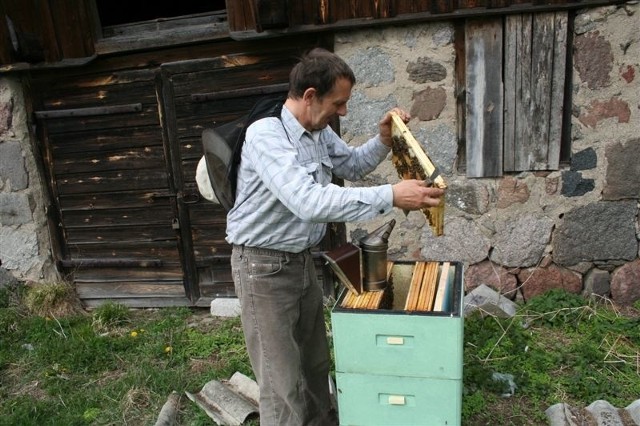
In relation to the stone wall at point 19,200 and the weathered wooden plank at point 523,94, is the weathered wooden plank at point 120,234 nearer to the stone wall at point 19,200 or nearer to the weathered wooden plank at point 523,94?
the stone wall at point 19,200

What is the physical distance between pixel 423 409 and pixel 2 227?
4451mm

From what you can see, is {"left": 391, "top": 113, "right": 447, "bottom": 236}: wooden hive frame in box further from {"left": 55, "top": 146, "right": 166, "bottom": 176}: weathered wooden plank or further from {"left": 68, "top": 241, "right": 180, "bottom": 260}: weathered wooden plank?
{"left": 68, "top": 241, "right": 180, "bottom": 260}: weathered wooden plank

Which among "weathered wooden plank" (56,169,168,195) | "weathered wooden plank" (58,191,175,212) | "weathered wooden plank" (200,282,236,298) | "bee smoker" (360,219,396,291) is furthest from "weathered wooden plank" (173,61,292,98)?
"bee smoker" (360,219,396,291)

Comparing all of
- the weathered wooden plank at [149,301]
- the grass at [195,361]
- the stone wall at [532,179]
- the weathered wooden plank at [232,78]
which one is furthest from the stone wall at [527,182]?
the weathered wooden plank at [149,301]

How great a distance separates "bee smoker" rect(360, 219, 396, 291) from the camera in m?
2.39

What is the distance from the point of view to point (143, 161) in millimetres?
4773

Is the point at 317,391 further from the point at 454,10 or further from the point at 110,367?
the point at 454,10

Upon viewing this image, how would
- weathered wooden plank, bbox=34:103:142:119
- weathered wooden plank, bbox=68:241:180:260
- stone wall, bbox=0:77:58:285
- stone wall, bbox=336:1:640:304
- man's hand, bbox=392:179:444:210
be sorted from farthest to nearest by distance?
1. weathered wooden plank, bbox=68:241:180:260
2. stone wall, bbox=0:77:58:285
3. weathered wooden plank, bbox=34:103:142:119
4. stone wall, bbox=336:1:640:304
5. man's hand, bbox=392:179:444:210

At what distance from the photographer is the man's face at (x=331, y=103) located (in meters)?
2.29

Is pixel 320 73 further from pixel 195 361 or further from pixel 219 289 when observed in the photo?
pixel 219 289

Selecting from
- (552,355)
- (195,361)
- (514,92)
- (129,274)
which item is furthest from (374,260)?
(129,274)

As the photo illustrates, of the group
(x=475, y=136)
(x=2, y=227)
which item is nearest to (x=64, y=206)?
(x=2, y=227)

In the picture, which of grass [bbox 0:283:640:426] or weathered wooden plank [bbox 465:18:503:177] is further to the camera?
weathered wooden plank [bbox 465:18:503:177]

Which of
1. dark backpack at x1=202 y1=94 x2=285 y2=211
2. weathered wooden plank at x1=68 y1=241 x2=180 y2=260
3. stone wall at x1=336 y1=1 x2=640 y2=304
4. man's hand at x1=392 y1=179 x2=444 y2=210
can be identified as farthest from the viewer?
weathered wooden plank at x1=68 y1=241 x2=180 y2=260
